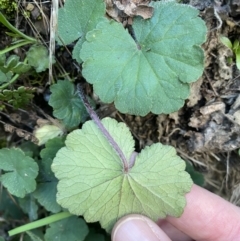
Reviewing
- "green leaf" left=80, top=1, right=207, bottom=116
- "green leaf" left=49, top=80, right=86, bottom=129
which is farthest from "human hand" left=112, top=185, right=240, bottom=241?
"green leaf" left=49, top=80, right=86, bottom=129

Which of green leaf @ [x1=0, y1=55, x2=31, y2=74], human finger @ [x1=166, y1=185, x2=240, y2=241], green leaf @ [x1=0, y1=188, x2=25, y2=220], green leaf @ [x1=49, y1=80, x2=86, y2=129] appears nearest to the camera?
green leaf @ [x1=0, y1=55, x2=31, y2=74]

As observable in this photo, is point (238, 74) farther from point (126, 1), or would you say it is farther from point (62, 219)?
point (62, 219)

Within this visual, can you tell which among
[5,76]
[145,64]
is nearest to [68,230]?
[5,76]

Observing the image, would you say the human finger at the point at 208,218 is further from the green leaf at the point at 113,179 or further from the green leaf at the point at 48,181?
the green leaf at the point at 48,181

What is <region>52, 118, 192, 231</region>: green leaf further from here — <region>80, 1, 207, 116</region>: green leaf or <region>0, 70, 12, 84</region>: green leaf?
<region>0, 70, 12, 84</region>: green leaf

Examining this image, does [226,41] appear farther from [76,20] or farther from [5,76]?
[5,76]

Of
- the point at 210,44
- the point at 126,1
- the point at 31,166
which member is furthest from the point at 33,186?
the point at 210,44

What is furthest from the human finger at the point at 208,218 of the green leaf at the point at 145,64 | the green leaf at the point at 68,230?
the green leaf at the point at 145,64
